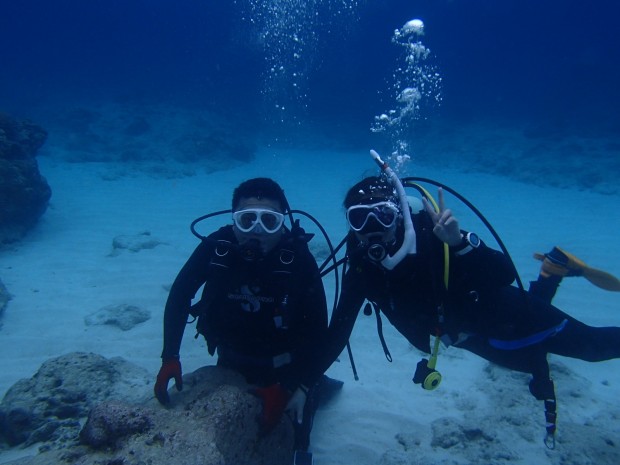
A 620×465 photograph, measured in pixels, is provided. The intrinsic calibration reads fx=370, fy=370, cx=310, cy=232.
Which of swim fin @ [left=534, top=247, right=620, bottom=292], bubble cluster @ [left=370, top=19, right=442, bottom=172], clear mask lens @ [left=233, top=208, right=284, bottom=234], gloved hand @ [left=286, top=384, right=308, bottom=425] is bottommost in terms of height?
gloved hand @ [left=286, top=384, right=308, bottom=425]

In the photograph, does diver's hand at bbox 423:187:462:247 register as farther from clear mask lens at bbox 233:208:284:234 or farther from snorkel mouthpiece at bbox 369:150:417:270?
clear mask lens at bbox 233:208:284:234

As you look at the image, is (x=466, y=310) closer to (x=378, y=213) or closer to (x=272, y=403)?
(x=378, y=213)

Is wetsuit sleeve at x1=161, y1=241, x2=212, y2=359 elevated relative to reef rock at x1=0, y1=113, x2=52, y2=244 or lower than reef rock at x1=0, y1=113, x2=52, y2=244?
lower

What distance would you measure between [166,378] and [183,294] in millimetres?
770

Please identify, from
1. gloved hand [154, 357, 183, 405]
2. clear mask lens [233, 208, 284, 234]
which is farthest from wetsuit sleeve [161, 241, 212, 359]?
clear mask lens [233, 208, 284, 234]

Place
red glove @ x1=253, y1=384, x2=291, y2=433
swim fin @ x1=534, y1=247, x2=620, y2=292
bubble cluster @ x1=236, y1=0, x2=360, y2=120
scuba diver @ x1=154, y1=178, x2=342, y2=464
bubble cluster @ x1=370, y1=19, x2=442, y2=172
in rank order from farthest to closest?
1. bubble cluster @ x1=236, y1=0, x2=360, y2=120
2. bubble cluster @ x1=370, y1=19, x2=442, y2=172
3. swim fin @ x1=534, y1=247, x2=620, y2=292
4. scuba diver @ x1=154, y1=178, x2=342, y2=464
5. red glove @ x1=253, y1=384, x2=291, y2=433

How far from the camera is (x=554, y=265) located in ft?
14.7

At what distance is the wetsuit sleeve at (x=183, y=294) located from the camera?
340 cm

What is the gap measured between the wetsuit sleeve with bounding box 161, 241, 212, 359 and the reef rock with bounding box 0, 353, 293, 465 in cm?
44

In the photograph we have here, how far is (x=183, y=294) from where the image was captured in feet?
11.4

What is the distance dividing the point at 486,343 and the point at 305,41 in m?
62.3

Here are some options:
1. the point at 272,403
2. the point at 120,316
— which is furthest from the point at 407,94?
the point at 272,403

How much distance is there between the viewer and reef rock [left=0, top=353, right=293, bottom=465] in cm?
224

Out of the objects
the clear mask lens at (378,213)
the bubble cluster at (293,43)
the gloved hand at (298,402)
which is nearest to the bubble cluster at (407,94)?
the bubble cluster at (293,43)
